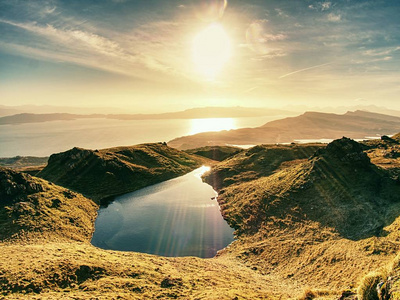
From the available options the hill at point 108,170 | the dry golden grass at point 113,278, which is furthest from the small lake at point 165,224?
the hill at point 108,170

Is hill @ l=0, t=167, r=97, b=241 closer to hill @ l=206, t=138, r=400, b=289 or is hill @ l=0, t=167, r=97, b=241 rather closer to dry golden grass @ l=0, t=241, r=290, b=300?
dry golden grass @ l=0, t=241, r=290, b=300

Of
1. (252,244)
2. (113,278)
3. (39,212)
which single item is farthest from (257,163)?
(39,212)

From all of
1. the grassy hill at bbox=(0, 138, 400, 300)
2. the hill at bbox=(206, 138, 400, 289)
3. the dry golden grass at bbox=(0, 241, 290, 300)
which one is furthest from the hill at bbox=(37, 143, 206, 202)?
the dry golden grass at bbox=(0, 241, 290, 300)

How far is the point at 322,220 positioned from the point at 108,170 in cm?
9999

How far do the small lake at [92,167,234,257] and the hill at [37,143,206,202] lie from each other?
11.8 meters

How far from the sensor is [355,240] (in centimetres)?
4272

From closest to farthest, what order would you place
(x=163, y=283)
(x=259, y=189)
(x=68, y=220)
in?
(x=163, y=283), (x=68, y=220), (x=259, y=189)

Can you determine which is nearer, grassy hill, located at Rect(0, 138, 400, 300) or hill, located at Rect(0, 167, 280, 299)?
hill, located at Rect(0, 167, 280, 299)

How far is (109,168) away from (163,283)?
3646 inches

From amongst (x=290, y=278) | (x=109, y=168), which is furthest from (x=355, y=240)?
(x=109, y=168)

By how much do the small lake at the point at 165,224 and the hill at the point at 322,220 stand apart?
228 inches

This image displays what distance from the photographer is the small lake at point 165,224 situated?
5478cm

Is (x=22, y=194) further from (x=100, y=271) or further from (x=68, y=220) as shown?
(x=100, y=271)

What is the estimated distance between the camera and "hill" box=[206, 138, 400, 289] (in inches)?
1487
